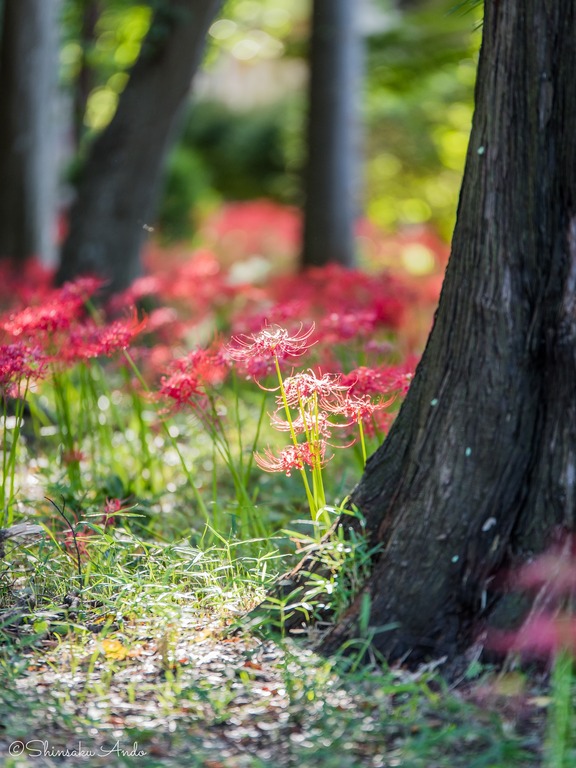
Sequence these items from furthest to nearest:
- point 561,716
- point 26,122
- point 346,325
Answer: point 26,122 < point 346,325 < point 561,716

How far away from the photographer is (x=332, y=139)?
9305 millimetres

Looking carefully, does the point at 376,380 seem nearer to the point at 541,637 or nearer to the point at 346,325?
the point at 346,325

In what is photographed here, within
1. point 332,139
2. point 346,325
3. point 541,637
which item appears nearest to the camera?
point 541,637

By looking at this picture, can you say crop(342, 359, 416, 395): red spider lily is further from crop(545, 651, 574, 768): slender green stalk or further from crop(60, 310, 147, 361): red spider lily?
crop(545, 651, 574, 768): slender green stalk

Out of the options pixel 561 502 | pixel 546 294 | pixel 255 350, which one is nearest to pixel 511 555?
pixel 561 502

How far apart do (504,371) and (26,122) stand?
7011mm

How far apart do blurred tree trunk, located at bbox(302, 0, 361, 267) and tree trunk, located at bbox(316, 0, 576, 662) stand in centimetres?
664

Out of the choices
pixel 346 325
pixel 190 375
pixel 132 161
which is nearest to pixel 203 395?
pixel 190 375

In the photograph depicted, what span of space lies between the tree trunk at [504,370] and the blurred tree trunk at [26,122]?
664 cm

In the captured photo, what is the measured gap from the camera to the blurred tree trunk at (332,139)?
9164 mm

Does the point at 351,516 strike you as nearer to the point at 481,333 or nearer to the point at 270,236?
the point at 481,333

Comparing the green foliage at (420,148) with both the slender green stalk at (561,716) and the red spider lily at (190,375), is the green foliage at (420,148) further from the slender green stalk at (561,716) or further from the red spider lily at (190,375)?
the slender green stalk at (561,716)

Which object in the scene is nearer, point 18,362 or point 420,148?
point 18,362

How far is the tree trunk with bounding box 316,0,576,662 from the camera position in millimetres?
2557
